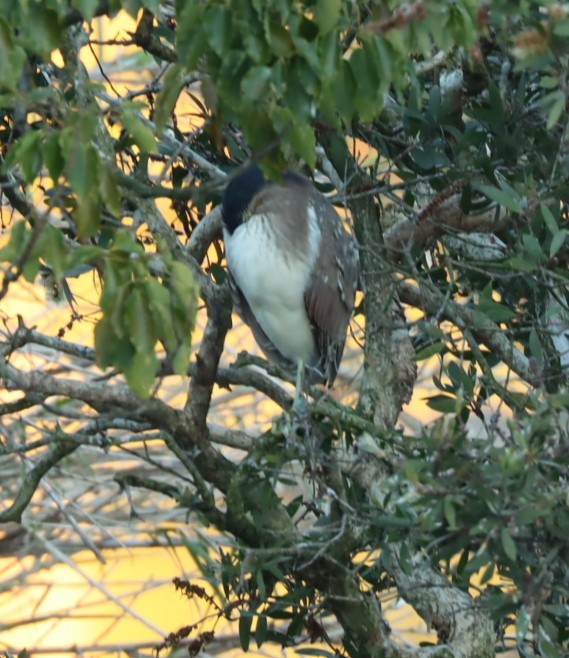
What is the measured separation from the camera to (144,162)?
245 cm

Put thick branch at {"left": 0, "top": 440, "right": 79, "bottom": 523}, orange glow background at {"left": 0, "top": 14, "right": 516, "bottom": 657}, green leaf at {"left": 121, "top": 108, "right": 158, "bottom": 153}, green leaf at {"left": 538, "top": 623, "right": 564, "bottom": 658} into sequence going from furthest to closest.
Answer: orange glow background at {"left": 0, "top": 14, "right": 516, "bottom": 657}
thick branch at {"left": 0, "top": 440, "right": 79, "bottom": 523}
green leaf at {"left": 538, "top": 623, "right": 564, "bottom": 658}
green leaf at {"left": 121, "top": 108, "right": 158, "bottom": 153}

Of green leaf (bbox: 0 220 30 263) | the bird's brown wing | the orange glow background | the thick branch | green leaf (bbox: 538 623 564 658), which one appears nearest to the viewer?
green leaf (bbox: 0 220 30 263)

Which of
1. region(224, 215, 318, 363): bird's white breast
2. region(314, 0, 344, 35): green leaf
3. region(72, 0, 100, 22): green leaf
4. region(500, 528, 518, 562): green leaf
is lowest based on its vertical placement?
region(500, 528, 518, 562): green leaf

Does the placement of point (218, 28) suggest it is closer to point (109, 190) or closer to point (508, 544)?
point (109, 190)

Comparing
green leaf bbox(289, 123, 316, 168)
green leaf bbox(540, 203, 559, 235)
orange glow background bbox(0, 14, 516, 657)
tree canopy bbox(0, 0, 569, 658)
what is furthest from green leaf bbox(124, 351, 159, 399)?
orange glow background bbox(0, 14, 516, 657)

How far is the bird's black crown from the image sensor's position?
9.09ft

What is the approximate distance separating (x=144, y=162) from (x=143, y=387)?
1.08 metres

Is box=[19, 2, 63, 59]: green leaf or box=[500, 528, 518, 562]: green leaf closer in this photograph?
box=[19, 2, 63, 59]: green leaf

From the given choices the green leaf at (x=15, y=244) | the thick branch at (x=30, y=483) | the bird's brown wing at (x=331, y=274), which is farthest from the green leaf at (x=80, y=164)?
the bird's brown wing at (x=331, y=274)

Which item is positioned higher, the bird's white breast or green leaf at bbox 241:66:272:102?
the bird's white breast

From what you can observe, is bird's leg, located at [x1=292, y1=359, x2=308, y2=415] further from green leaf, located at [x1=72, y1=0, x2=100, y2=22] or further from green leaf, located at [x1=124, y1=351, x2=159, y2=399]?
green leaf, located at [x1=72, y1=0, x2=100, y2=22]

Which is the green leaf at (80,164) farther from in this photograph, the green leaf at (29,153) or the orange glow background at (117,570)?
the orange glow background at (117,570)

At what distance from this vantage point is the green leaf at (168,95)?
63.1 inches

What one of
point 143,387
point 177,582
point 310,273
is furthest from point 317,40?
point 310,273
